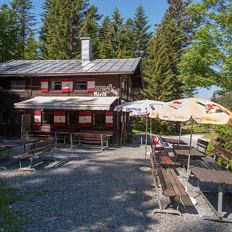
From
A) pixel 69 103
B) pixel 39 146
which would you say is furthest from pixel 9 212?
pixel 69 103

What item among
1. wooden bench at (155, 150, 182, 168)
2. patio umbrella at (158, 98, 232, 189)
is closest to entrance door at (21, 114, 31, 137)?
wooden bench at (155, 150, 182, 168)

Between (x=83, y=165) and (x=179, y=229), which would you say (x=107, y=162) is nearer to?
(x=83, y=165)

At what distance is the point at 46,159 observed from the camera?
40.1 ft

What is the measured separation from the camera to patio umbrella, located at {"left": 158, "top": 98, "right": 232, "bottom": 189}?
274 inches

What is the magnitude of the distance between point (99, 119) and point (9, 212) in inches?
581

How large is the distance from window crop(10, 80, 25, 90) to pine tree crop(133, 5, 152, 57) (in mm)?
27350

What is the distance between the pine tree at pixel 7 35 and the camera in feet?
119

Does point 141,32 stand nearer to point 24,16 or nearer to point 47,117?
point 24,16

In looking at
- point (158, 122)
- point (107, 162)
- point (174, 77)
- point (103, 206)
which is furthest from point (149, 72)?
point (103, 206)

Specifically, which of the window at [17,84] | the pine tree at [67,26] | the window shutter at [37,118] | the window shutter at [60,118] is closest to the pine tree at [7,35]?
the pine tree at [67,26]

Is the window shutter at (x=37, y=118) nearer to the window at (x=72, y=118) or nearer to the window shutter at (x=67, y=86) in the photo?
the window at (x=72, y=118)

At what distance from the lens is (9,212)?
6051mm

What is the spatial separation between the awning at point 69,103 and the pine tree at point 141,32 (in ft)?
93.8

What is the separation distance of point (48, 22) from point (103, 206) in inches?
1663
